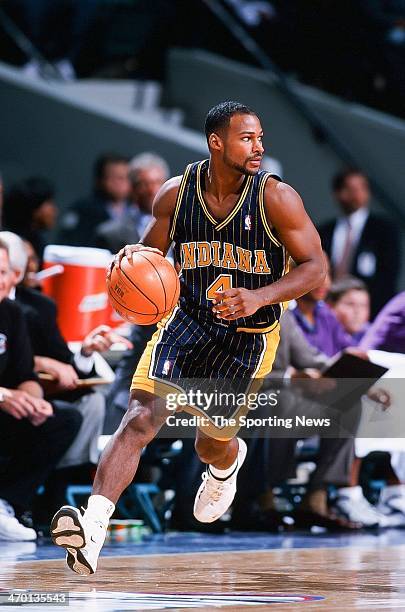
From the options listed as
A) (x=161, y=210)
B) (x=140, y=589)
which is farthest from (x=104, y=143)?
(x=140, y=589)

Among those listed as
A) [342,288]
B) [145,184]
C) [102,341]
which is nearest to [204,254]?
[102,341]

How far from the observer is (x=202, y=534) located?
6.84 meters

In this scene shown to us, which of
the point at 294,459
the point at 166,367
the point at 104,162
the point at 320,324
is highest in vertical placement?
the point at 104,162

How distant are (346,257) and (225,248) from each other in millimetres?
4211

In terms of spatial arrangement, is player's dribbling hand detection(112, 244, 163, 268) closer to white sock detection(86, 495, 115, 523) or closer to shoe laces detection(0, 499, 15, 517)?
white sock detection(86, 495, 115, 523)

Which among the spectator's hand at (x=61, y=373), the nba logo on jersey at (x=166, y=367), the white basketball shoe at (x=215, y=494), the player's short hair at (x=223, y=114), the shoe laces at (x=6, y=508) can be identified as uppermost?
the player's short hair at (x=223, y=114)

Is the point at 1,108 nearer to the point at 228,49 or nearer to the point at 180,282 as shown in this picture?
the point at 228,49

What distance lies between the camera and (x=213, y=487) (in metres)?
5.55

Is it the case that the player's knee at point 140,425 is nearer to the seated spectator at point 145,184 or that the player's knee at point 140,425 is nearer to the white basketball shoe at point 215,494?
the white basketball shoe at point 215,494

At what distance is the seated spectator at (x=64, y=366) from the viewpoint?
652cm

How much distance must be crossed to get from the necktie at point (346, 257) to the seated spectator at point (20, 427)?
3.25m

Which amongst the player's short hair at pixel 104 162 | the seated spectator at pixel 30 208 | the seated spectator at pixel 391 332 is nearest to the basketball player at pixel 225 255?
the seated spectator at pixel 391 332

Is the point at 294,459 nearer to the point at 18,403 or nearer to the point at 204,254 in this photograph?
the point at 18,403

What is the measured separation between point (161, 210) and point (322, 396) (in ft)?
7.41
